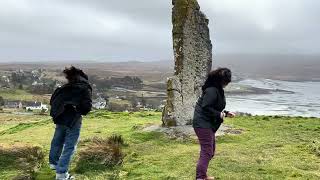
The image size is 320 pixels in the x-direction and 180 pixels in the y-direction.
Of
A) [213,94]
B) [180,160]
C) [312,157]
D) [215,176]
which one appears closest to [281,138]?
[312,157]

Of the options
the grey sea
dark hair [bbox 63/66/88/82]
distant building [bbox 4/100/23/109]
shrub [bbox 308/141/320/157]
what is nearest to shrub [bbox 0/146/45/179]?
dark hair [bbox 63/66/88/82]

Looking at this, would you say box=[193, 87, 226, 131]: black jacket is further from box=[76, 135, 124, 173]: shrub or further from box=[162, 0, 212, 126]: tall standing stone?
box=[162, 0, 212, 126]: tall standing stone

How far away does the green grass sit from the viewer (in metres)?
13.9

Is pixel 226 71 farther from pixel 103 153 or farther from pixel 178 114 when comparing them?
pixel 178 114

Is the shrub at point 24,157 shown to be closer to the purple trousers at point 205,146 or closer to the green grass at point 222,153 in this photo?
the green grass at point 222,153

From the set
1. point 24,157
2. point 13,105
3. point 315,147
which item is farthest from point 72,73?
point 13,105

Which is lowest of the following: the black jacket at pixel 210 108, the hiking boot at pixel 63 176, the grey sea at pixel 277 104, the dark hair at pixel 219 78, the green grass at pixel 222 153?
the grey sea at pixel 277 104

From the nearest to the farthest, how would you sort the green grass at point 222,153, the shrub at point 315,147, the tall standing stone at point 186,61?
the green grass at point 222,153
the shrub at point 315,147
the tall standing stone at point 186,61

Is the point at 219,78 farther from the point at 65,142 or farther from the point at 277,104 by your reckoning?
the point at 277,104

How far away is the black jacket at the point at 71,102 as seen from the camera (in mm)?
12641

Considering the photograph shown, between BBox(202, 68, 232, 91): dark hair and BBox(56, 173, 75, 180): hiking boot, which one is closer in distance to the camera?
BBox(202, 68, 232, 91): dark hair

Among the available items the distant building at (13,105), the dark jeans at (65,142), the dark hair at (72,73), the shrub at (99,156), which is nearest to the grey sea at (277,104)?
the distant building at (13,105)

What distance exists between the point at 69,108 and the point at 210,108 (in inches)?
125

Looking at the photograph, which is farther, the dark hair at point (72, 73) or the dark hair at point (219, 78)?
the dark hair at point (72, 73)
